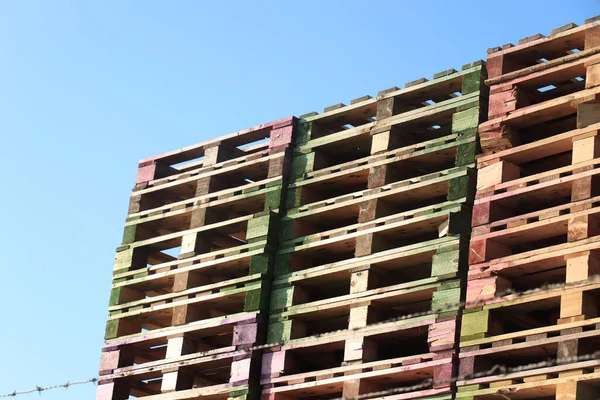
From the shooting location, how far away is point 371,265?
57.1 feet

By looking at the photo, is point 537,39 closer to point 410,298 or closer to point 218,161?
point 410,298

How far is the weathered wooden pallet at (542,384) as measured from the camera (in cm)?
1466

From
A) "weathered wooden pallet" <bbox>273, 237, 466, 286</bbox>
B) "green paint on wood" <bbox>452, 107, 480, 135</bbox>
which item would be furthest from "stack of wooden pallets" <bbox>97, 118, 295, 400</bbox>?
"green paint on wood" <bbox>452, 107, 480, 135</bbox>

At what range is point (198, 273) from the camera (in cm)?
1938

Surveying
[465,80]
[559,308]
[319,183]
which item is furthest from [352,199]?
[559,308]

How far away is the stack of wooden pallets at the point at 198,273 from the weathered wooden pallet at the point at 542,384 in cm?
343

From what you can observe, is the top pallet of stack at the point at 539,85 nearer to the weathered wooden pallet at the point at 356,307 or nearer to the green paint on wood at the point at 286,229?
the weathered wooden pallet at the point at 356,307

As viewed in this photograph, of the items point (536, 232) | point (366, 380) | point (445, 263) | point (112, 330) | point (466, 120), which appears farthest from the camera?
point (112, 330)

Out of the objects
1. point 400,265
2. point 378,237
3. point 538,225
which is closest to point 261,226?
point 378,237

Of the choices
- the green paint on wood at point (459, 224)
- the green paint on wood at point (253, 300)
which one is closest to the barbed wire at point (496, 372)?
the green paint on wood at point (459, 224)

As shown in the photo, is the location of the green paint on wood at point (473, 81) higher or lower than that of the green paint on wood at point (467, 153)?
higher

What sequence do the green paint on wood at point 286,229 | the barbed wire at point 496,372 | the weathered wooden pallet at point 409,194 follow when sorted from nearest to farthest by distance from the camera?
the barbed wire at point 496,372 → the weathered wooden pallet at point 409,194 → the green paint on wood at point 286,229

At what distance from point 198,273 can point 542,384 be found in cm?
607

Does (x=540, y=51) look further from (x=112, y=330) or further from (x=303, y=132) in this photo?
(x=112, y=330)
